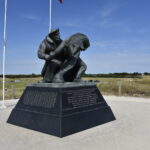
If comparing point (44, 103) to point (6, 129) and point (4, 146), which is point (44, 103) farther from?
point (4, 146)

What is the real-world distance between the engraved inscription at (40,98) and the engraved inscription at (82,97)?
37 cm

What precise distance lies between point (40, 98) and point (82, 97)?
104 cm

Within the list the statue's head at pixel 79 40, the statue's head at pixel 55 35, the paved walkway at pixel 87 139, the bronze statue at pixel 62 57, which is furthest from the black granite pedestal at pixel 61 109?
the statue's head at pixel 55 35

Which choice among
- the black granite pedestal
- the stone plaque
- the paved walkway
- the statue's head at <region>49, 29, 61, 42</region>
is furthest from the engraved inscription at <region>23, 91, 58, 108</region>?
the statue's head at <region>49, 29, 61, 42</region>

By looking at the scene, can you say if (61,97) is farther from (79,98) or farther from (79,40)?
(79,40)

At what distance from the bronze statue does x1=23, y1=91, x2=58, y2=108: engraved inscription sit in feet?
1.62

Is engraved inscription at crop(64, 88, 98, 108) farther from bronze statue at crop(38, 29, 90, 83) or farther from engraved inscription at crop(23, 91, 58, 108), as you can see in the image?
bronze statue at crop(38, 29, 90, 83)

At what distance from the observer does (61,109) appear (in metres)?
4.73

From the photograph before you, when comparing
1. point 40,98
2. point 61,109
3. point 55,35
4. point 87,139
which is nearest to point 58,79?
point 40,98

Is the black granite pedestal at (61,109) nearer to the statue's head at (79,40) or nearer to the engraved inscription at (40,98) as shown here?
the engraved inscription at (40,98)

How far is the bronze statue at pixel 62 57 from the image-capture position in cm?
564

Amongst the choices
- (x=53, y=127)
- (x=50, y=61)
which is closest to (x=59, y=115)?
(x=53, y=127)

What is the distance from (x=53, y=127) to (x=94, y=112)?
130 centimetres

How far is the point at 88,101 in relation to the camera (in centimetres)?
556
